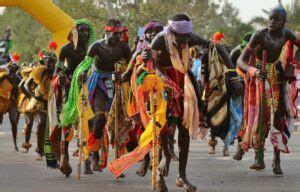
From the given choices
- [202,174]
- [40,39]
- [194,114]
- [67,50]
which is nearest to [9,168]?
[67,50]

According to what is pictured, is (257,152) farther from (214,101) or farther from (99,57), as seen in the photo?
(99,57)

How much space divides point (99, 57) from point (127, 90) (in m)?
0.55

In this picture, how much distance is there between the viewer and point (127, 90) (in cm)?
1198

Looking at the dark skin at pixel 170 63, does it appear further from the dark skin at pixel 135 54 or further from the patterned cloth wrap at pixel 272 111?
the patterned cloth wrap at pixel 272 111

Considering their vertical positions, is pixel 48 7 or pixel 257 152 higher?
pixel 48 7

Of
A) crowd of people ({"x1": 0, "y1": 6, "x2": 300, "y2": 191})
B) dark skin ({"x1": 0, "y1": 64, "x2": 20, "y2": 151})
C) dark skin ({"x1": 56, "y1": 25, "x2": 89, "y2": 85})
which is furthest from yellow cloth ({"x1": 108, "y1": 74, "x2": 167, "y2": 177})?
dark skin ({"x1": 0, "y1": 64, "x2": 20, "y2": 151})

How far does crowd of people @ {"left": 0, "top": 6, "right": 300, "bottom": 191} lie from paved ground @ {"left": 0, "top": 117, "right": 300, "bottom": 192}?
8.8 inches

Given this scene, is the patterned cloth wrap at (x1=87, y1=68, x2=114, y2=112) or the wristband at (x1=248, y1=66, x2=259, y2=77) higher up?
the wristband at (x1=248, y1=66, x2=259, y2=77)

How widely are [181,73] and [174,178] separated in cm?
169

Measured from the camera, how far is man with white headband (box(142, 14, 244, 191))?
32.5ft

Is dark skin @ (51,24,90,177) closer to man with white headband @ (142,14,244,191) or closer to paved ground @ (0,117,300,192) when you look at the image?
paved ground @ (0,117,300,192)

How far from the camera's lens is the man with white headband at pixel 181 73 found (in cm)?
991

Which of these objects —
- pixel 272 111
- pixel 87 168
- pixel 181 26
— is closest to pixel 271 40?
pixel 272 111

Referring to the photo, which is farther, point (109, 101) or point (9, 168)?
point (9, 168)
